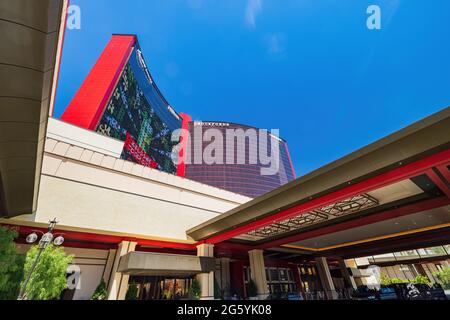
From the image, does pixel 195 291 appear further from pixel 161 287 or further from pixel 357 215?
pixel 357 215

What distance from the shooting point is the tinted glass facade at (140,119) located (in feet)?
121

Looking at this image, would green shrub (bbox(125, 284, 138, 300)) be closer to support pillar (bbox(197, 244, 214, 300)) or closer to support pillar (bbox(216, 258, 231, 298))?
support pillar (bbox(197, 244, 214, 300))

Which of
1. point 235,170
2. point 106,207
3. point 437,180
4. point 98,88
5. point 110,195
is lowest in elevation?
point 437,180

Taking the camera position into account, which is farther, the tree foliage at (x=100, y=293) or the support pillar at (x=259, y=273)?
the support pillar at (x=259, y=273)

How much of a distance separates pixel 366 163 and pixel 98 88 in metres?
35.3

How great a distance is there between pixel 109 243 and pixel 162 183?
5.83 metres

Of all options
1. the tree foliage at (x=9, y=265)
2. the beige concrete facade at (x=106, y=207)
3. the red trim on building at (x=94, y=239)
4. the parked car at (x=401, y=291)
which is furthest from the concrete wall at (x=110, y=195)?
the parked car at (x=401, y=291)

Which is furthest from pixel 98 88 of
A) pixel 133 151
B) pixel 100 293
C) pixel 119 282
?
pixel 100 293

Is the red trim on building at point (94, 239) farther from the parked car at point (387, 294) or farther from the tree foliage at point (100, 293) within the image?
the parked car at point (387, 294)

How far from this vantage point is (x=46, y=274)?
9.19 metres

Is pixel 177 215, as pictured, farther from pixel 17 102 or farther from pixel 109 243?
pixel 17 102

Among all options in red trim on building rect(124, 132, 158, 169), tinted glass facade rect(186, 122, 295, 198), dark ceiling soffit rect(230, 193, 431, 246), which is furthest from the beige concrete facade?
tinted glass facade rect(186, 122, 295, 198)

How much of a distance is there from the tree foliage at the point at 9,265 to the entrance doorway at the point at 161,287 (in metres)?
7.68

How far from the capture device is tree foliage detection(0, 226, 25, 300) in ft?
26.4
